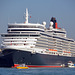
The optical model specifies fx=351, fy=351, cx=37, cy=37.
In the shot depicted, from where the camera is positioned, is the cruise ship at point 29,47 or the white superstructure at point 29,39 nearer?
the cruise ship at point 29,47

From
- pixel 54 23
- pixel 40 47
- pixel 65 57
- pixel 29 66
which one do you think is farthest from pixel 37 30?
pixel 54 23

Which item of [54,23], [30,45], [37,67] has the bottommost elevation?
[37,67]

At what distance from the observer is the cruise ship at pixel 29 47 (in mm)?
84188

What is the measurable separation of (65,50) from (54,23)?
40.4 feet

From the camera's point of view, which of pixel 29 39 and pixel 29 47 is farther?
pixel 29 39

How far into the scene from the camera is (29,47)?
8569 cm

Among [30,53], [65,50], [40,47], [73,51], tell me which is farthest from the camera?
[73,51]

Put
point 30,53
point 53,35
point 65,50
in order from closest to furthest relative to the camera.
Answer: point 30,53 → point 53,35 → point 65,50

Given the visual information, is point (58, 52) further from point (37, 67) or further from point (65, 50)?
point (37, 67)

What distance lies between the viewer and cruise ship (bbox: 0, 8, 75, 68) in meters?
84.2

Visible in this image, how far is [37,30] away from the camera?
294ft

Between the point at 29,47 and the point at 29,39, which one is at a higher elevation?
the point at 29,39

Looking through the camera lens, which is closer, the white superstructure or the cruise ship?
the cruise ship

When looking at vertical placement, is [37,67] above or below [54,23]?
below
